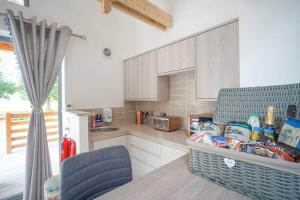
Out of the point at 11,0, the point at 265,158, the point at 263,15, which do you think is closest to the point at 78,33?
the point at 11,0

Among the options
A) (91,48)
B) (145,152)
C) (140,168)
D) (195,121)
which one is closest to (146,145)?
(145,152)

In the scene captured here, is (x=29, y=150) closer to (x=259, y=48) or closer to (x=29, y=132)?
(x=29, y=132)

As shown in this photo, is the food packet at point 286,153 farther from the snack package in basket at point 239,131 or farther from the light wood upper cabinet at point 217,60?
the light wood upper cabinet at point 217,60

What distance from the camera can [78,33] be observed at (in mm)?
2164

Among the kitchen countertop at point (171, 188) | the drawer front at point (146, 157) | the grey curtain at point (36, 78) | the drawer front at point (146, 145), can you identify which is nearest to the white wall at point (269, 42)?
the kitchen countertop at point (171, 188)

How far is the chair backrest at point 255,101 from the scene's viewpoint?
0.75 meters

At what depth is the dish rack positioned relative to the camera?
19.3 inches

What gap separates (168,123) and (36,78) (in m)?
1.59

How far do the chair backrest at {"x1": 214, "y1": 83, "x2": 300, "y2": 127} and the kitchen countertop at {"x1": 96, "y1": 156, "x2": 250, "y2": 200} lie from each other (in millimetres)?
428

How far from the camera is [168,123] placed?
76.9 inches

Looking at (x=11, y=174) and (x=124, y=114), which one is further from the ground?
(x=124, y=114)

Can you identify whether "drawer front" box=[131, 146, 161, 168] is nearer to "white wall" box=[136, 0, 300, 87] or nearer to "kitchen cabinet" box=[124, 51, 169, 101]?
"kitchen cabinet" box=[124, 51, 169, 101]

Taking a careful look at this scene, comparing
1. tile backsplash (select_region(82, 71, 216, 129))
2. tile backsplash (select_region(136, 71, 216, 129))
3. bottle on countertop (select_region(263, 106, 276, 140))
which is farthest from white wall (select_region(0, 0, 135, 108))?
bottle on countertop (select_region(263, 106, 276, 140))

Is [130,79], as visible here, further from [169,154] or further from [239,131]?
[239,131]
